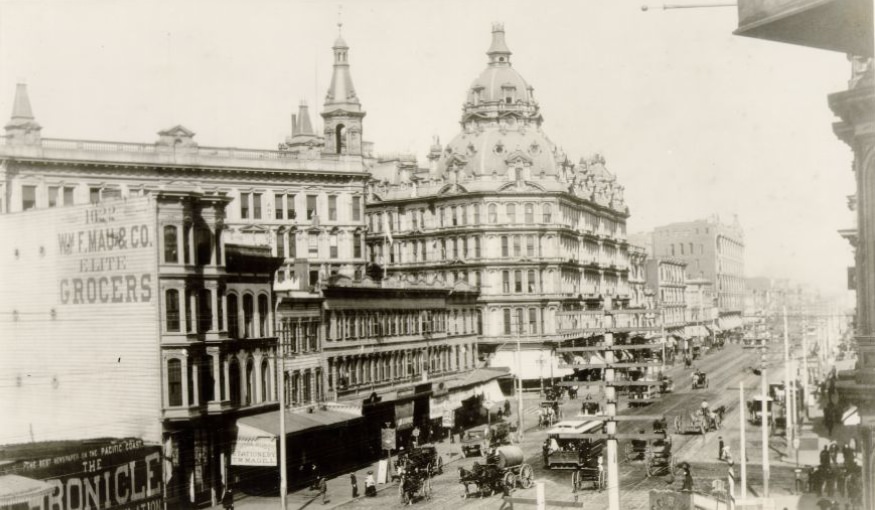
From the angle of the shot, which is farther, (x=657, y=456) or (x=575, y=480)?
(x=657, y=456)

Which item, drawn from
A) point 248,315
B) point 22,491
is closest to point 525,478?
point 248,315

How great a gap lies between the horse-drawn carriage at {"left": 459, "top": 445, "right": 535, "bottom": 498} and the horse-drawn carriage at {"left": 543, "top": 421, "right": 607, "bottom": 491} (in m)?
2.28

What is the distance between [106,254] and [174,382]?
20.5 feet

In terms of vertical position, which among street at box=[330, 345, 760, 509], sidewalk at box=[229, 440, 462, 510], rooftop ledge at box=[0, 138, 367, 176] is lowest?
sidewalk at box=[229, 440, 462, 510]

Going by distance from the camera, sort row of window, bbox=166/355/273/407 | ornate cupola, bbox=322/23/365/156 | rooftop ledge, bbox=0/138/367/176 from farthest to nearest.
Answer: ornate cupola, bbox=322/23/365/156
rooftop ledge, bbox=0/138/367/176
row of window, bbox=166/355/273/407

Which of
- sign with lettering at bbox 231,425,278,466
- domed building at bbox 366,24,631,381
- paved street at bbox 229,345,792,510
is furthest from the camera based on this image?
domed building at bbox 366,24,631,381

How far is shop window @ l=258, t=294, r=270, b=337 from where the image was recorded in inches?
1865

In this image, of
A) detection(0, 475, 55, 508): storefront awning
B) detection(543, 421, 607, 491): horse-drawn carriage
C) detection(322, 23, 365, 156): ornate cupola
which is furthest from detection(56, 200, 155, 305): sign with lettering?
detection(322, 23, 365, 156): ornate cupola

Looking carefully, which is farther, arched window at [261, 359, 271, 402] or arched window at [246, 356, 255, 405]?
arched window at [261, 359, 271, 402]

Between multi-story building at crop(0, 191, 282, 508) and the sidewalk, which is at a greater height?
multi-story building at crop(0, 191, 282, 508)

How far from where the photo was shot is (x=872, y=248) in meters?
21.5

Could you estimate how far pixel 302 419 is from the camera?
48.4 meters

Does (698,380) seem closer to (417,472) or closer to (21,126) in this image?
(417,472)

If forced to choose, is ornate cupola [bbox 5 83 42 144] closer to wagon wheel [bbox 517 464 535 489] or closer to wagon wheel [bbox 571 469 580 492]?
wagon wheel [bbox 517 464 535 489]
